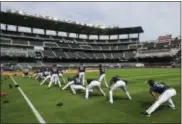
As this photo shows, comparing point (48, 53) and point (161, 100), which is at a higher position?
point (48, 53)

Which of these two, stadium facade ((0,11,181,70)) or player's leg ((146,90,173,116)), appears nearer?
player's leg ((146,90,173,116))

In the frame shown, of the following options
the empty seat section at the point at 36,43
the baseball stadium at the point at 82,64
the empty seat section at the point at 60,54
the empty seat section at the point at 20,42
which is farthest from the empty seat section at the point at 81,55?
the empty seat section at the point at 20,42

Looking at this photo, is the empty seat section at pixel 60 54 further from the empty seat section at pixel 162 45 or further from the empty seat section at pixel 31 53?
the empty seat section at pixel 162 45

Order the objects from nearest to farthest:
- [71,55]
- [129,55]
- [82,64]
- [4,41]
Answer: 1. [82,64]
2. [4,41]
3. [71,55]
4. [129,55]

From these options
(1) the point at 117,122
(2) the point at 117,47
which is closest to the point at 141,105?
(1) the point at 117,122

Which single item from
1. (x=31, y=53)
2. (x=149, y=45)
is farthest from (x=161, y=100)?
(x=149, y=45)

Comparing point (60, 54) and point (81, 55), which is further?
point (81, 55)

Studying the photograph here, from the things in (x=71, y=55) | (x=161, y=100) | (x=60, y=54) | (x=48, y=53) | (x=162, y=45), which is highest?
(x=162, y=45)

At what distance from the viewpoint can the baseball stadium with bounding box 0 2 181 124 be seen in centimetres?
1089

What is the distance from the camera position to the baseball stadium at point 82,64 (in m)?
10.9

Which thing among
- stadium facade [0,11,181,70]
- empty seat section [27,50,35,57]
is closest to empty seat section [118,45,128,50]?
stadium facade [0,11,181,70]

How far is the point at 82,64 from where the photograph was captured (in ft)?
80.2

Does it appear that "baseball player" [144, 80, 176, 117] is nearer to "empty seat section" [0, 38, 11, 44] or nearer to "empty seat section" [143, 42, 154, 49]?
"empty seat section" [0, 38, 11, 44]

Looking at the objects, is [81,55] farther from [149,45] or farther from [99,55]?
[149,45]
